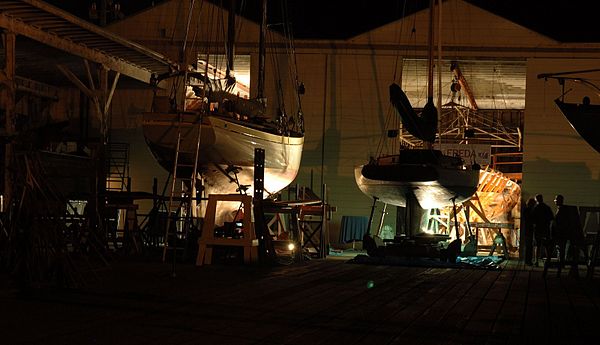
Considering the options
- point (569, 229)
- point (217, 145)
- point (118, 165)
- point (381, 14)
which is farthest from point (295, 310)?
point (381, 14)

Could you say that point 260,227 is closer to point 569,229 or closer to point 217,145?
point 217,145

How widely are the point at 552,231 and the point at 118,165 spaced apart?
1205 centimetres

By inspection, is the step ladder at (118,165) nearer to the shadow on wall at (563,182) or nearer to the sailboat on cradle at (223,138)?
the sailboat on cradle at (223,138)

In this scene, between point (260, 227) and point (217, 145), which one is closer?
point (260, 227)

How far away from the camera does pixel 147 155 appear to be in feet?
72.0

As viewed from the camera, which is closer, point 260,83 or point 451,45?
point 260,83

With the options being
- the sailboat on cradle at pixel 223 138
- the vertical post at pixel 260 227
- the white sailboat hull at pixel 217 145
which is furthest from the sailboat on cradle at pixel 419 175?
the vertical post at pixel 260 227

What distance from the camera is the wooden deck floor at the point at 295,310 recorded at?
644cm

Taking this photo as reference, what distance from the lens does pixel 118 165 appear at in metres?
22.2

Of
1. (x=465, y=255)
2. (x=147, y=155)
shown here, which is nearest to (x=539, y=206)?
(x=465, y=255)

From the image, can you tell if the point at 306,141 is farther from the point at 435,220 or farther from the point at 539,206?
the point at 539,206

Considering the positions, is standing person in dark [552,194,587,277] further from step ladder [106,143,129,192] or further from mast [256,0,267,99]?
step ladder [106,143,129,192]

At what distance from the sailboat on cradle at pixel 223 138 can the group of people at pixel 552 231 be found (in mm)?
4991

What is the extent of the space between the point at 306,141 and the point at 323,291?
12.1 meters
